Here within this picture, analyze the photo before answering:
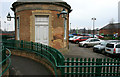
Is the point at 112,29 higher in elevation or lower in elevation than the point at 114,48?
higher

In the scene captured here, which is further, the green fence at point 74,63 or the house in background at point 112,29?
the house in background at point 112,29

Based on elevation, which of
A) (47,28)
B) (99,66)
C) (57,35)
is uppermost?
(47,28)

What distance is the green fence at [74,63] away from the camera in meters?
4.69

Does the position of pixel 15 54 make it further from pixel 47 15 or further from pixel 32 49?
pixel 47 15

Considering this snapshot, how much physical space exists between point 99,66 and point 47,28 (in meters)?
6.03

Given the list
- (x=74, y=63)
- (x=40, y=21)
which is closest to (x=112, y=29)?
(x=40, y=21)

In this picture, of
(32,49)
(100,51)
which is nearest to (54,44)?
(32,49)

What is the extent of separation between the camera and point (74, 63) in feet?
22.4

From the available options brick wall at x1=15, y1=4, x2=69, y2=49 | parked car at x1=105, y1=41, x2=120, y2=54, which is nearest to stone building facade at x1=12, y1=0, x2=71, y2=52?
brick wall at x1=15, y1=4, x2=69, y2=49

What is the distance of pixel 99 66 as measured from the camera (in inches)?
188

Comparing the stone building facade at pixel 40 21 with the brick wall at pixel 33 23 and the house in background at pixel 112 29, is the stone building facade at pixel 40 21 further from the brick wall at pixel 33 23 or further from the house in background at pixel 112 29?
the house in background at pixel 112 29

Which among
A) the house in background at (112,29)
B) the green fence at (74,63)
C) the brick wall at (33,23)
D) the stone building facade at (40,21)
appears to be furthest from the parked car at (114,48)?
the house in background at (112,29)

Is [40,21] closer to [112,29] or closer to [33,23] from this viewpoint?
[33,23]

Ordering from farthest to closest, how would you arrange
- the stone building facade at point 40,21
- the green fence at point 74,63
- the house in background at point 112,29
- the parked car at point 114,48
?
the house in background at point 112,29 < the parked car at point 114,48 < the stone building facade at point 40,21 < the green fence at point 74,63
